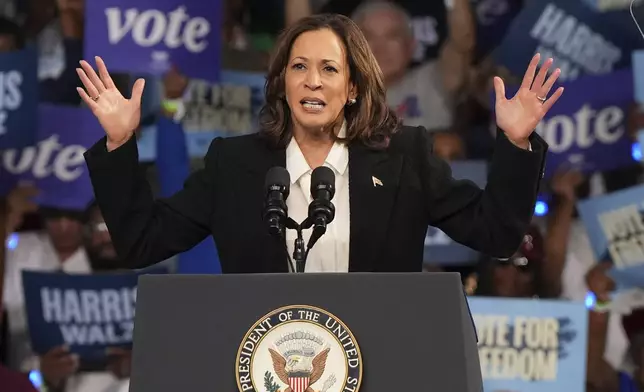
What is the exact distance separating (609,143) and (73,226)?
2649 millimetres

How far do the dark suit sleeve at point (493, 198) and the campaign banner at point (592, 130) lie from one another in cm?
287

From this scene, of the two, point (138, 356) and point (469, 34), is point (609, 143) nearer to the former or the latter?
point (469, 34)

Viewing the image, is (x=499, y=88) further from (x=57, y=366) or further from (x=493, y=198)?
(x=57, y=366)

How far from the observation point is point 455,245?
497cm

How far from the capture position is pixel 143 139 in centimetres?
505

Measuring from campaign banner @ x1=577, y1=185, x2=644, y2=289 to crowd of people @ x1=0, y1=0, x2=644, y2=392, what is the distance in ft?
0.19

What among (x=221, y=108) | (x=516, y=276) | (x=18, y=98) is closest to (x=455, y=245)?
(x=516, y=276)

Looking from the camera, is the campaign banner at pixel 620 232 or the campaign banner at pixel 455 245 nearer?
the campaign banner at pixel 620 232

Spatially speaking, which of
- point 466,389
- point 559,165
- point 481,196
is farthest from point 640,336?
point 466,389

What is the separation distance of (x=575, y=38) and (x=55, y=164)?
263 cm

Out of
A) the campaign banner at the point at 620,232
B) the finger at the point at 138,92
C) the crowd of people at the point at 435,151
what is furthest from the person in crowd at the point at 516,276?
the finger at the point at 138,92

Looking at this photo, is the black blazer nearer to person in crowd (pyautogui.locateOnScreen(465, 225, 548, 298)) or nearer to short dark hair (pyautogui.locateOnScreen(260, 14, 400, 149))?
short dark hair (pyautogui.locateOnScreen(260, 14, 400, 149))

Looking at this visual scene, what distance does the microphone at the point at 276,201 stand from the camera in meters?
1.77

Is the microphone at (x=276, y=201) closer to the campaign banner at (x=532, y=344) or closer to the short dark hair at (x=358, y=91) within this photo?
the short dark hair at (x=358, y=91)
